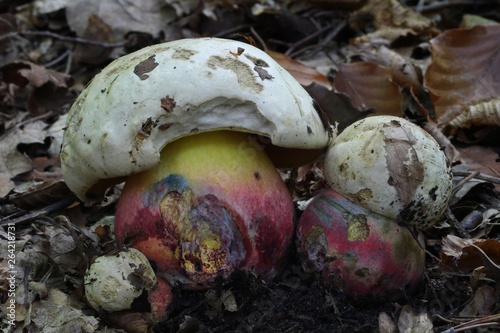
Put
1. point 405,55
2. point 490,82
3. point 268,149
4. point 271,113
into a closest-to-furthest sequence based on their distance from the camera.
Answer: point 271,113
point 268,149
point 490,82
point 405,55

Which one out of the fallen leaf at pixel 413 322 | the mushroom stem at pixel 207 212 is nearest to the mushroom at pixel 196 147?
the mushroom stem at pixel 207 212

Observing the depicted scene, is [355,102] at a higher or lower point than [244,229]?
lower

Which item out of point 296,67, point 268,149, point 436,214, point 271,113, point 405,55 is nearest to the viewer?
point 271,113

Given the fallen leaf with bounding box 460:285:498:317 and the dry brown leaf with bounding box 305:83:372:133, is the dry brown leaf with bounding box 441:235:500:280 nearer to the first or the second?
the fallen leaf with bounding box 460:285:498:317

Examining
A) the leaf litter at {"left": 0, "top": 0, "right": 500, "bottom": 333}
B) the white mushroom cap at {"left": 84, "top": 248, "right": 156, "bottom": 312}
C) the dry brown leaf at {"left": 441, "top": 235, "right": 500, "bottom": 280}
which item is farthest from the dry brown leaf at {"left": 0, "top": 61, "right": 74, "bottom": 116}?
the dry brown leaf at {"left": 441, "top": 235, "right": 500, "bottom": 280}

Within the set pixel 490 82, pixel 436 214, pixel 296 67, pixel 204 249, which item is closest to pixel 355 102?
pixel 296 67

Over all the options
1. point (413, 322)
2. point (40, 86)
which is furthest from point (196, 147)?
point (40, 86)

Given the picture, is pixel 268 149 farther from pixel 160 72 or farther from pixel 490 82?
pixel 490 82
